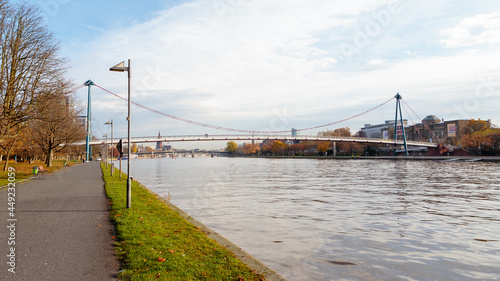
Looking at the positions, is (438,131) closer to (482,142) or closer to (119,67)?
(482,142)

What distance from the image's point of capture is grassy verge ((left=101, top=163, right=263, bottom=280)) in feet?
18.4

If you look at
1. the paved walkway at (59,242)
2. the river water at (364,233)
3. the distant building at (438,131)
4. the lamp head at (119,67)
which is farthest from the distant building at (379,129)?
the paved walkway at (59,242)

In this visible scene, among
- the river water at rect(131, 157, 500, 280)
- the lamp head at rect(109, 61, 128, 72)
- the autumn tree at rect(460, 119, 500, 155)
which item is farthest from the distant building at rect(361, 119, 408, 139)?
the lamp head at rect(109, 61, 128, 72)

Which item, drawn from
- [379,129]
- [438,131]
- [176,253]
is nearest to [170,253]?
[176,253]

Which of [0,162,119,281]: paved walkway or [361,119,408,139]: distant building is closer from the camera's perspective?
[0,162,119,281]: paved walkway

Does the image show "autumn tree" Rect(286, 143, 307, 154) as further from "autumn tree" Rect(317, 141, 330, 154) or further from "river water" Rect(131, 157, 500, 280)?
"river water" Rect(131, 157, 500, 280)

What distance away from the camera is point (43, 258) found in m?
6.42

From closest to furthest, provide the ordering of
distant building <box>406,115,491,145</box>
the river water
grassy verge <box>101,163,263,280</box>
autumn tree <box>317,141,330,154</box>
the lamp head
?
1. grassy verge <box>101,163,263,280</box>
2. the river water
3. the lamp head
4. distant building <box>406,115,491,145</box>
5. autumn tree <box>317,141,330,154</box>

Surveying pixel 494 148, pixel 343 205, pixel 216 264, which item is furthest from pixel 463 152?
pixel 216 264

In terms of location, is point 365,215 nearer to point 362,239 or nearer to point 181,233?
point 362,239

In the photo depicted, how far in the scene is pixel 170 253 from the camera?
673 cm

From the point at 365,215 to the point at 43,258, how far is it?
10855 mm

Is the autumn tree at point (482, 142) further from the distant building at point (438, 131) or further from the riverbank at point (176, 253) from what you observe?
the riverbank at point (176, 253)

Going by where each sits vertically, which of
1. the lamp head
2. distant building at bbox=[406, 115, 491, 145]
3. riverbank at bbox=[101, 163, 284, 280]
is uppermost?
distant building at bbox=[406, 115, 491, 145]
